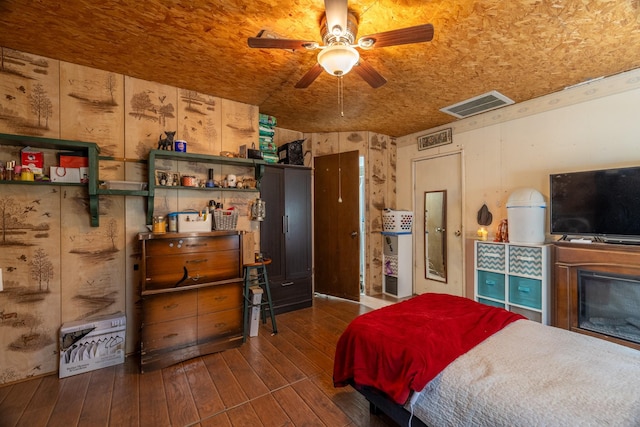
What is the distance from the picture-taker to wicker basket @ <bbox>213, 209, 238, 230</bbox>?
280cm

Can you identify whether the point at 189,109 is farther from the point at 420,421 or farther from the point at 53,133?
the point at 420,421

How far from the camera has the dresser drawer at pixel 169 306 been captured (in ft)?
7.43

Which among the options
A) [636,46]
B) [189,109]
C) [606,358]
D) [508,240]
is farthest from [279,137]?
[606,358]

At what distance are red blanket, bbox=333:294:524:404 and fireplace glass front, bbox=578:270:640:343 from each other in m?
1.15

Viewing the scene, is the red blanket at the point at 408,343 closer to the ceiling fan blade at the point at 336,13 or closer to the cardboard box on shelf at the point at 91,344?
the ceiling fan blade at the point at 336,13

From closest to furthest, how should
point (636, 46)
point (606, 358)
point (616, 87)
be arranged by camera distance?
point (606, 358)
point (636, 46)
point (616, 87)

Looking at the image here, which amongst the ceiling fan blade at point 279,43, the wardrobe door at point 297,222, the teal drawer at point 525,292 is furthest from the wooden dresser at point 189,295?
the teal drawer at point 525,292

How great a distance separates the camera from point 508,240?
3.00 meters

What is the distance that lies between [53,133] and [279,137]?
2.52m

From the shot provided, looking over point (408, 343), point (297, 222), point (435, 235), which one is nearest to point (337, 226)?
point (297, 222)

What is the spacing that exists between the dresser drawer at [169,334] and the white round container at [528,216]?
3.27 metres

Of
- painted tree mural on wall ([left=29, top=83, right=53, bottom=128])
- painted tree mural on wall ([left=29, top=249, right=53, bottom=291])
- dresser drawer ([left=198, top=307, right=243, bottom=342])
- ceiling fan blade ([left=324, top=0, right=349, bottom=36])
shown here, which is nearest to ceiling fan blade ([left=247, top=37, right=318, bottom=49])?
ceiling fan blade ([left=324, top=0, right=349, bottom=36])

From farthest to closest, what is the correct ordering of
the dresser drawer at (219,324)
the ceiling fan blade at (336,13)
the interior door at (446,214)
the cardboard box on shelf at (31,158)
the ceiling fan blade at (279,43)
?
the interior door at (446,214) < the dresser drawer at (219,324) < the cardboard box on shelf at (31,158) < the ceiling fan blade at (279,43) < the ceiling fan blade at (336,13)

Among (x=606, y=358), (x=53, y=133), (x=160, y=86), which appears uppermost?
(x=160, y=86)
